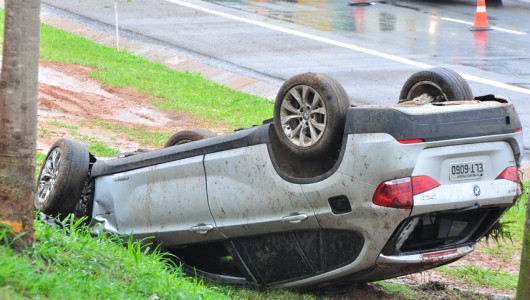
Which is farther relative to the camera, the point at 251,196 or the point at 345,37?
the point at 345,37

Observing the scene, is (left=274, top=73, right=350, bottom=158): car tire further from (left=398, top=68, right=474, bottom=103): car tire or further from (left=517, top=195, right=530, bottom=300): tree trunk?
(left=517, top=195, right=530, bottom=300): tree trunk

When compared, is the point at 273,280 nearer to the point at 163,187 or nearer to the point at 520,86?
the point at 163,187

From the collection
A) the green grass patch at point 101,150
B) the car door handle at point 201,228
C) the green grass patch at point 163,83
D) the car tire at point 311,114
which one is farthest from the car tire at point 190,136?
the green grass patch at point 163,83

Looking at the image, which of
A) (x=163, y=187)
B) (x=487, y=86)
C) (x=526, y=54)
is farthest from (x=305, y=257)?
(x=526, y=54)

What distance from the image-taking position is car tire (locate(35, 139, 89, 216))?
8.42 meters

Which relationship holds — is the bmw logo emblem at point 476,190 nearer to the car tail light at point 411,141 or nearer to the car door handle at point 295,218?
the car tail light at point 411,141

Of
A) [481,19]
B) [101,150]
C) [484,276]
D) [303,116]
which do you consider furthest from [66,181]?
[481,19]

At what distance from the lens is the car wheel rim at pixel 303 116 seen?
267 inches

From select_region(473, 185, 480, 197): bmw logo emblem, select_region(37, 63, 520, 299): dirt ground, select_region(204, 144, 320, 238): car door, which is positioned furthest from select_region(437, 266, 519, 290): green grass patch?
select_region(37, 63, 520, 299): dirt ground

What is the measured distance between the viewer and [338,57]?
1894 cm

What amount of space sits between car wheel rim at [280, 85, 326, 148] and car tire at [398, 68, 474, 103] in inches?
41.1

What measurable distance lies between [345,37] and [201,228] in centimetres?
1394

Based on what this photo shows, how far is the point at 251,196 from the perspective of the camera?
23.4ft

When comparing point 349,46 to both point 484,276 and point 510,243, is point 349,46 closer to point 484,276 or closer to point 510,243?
point 510,243
